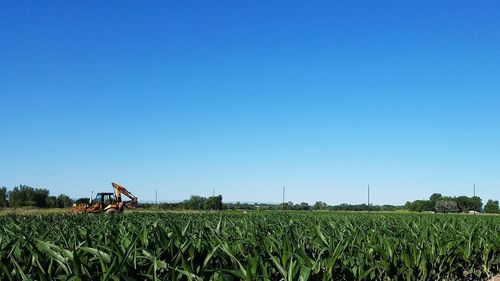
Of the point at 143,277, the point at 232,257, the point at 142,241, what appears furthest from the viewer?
the point at 142,241

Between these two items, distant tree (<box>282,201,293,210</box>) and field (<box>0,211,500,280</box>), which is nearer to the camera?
field (<box>0,211,500,280</box>)

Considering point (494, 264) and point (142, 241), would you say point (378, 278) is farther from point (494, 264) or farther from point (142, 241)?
point (494, 264)

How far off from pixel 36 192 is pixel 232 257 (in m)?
104

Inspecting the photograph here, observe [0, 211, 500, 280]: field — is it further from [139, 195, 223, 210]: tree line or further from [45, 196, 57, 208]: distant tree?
[45, 196, 57, 208]: distant tree

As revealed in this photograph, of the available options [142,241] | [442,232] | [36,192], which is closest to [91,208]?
[442,232]

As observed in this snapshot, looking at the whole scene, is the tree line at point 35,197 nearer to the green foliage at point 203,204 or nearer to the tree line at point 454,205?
the green foliage at point 203,204

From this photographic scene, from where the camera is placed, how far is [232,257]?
4.11m

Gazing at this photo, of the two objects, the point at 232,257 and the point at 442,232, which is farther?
the point at 442,232

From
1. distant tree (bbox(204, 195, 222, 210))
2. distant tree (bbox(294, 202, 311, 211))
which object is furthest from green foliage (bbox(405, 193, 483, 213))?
distant tree (bbox(204, 195, 222, 210))

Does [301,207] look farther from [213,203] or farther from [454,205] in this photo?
[454,205]

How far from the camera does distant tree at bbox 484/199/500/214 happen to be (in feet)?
378

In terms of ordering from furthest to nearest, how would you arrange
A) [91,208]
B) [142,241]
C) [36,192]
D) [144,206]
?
[36,192]
[144,206]
[91,208]
[142,241]

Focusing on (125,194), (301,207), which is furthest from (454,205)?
(125,194)

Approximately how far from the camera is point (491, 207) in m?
118
